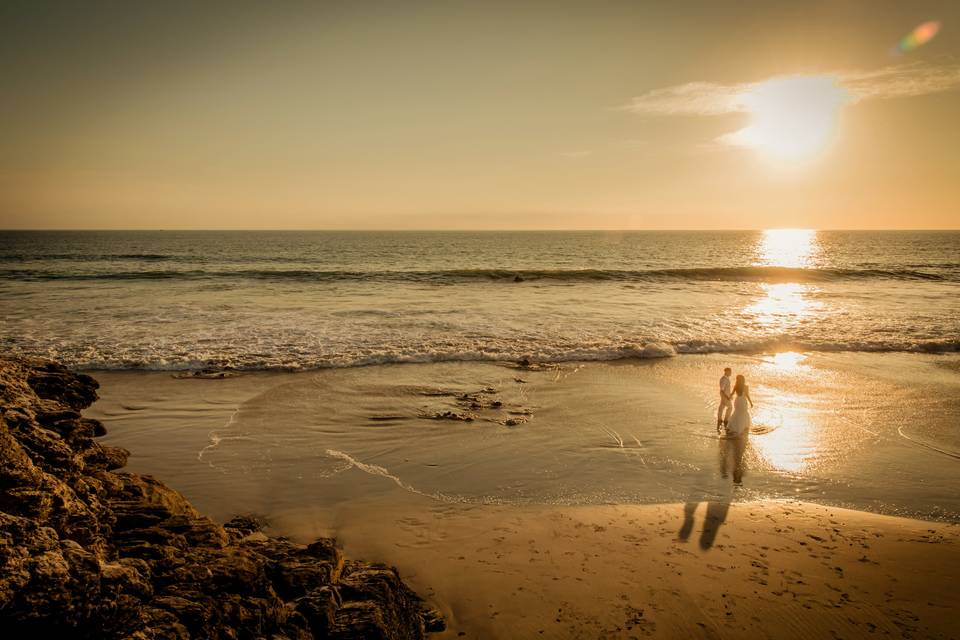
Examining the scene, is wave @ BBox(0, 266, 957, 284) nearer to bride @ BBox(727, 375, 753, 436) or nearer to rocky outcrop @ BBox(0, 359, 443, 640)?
bride @ BBox(727, 375, 753, 436)

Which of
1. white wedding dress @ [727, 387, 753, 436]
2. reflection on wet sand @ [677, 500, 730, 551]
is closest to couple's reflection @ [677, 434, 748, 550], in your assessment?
reflection on wet sand @ [677, 500, 730, 551]

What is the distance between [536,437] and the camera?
31.4 ft

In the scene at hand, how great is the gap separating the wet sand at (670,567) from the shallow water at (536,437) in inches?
19.6

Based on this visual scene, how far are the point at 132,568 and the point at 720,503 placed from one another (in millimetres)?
6702

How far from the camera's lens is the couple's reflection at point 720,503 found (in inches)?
247

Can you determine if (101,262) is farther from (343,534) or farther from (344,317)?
(343,534)

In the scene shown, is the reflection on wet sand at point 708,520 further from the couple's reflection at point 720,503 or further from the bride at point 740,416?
the bride at point 740,416

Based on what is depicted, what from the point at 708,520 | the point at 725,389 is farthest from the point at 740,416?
the point at 708,520

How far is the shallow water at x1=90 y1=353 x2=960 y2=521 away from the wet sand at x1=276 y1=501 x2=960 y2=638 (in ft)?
1.63

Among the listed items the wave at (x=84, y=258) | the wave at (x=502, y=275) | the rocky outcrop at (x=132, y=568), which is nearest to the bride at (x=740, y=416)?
the rocky outcrop at (x=132, y=568)

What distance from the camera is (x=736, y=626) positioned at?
15.5 ft

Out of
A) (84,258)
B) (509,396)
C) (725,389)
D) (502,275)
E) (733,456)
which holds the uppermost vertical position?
(84,258)

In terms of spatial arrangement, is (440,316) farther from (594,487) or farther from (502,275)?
(502,275)

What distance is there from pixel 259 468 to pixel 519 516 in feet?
13.8
